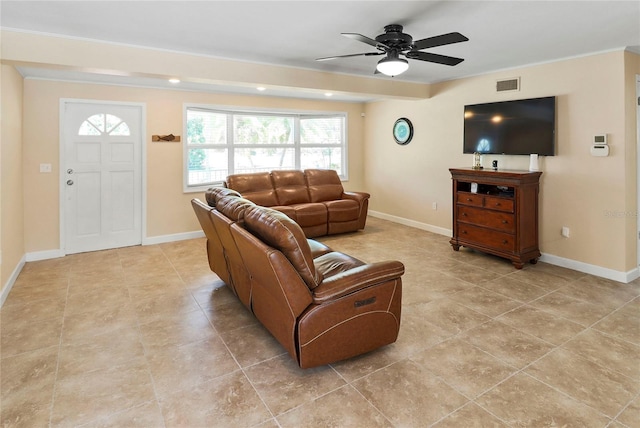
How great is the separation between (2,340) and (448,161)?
561 cm

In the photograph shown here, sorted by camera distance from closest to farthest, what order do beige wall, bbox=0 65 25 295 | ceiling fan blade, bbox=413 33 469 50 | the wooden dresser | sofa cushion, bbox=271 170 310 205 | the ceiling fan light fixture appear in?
ceiling fan blade, bbox=413 33 469 50, the ceiling fan light fixture, beige wall, bbox=0 65 25 295, the wooden dresser, sofa cushion, bbox=271 170 310 205

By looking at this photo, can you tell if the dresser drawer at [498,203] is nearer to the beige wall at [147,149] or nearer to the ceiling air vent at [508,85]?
the ceiling air vent at [508,85]

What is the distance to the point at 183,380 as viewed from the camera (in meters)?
2.28

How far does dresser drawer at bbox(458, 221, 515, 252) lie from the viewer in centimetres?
438

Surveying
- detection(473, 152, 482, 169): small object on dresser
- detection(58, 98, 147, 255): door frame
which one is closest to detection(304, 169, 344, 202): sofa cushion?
detection(473, 152, 482, 169): small object on dresser

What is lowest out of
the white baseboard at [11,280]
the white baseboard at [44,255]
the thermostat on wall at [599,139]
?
the white baseboard at [11,280]

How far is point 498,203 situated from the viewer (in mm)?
4441

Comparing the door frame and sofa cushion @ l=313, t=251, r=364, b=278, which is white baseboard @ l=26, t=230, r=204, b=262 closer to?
the door frame

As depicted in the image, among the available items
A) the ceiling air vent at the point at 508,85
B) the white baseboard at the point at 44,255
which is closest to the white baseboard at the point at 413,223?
the ceiling air vent at the point at 508,85

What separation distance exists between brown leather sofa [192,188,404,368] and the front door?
347 cm

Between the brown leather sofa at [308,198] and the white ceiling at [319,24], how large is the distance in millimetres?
2298

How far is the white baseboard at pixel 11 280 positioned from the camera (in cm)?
344

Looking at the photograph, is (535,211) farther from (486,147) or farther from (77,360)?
(77,360)

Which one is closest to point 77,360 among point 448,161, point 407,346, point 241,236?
point 241,236
